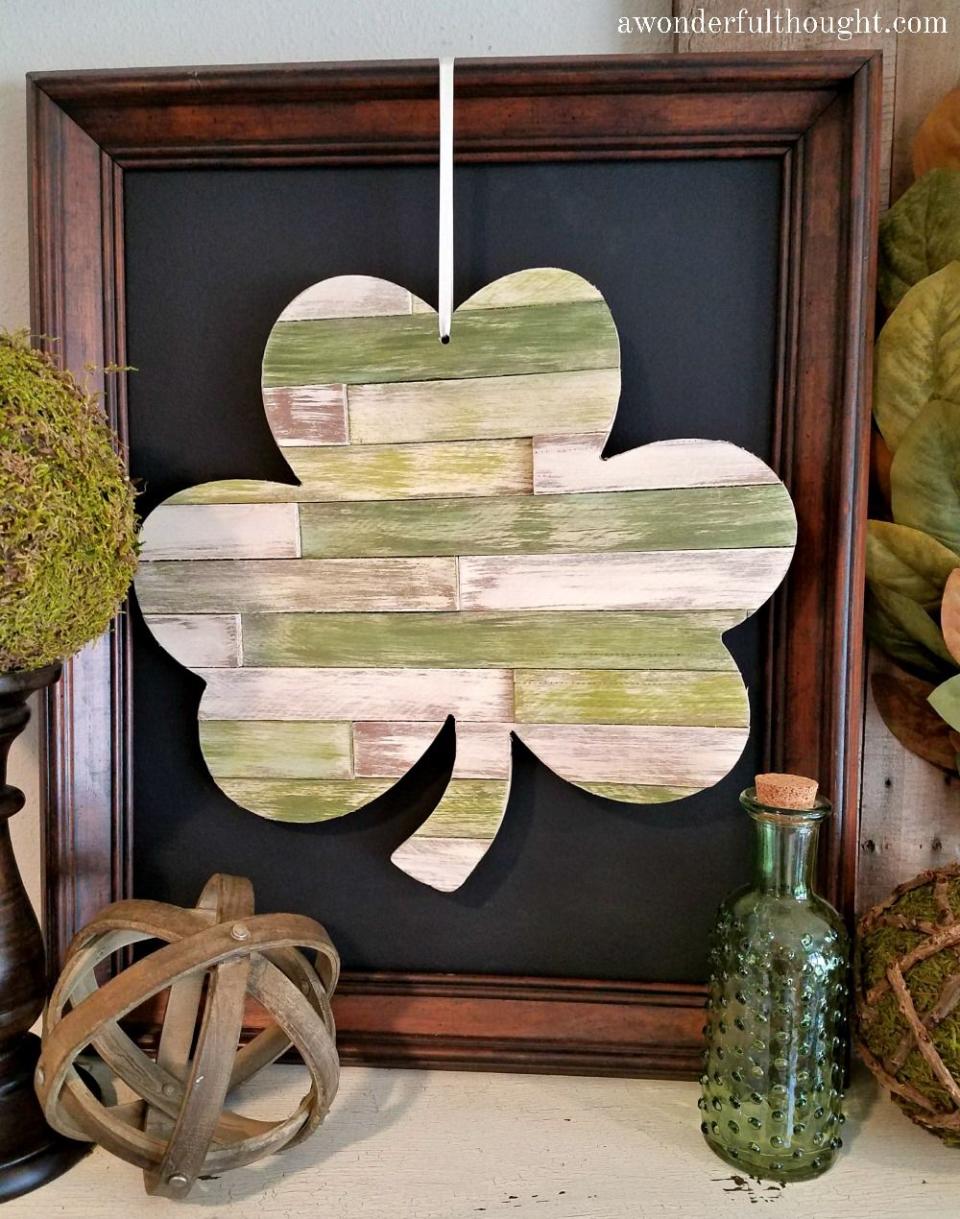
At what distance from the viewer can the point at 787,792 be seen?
533 mm

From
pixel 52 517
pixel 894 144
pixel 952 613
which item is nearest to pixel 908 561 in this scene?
pixel 952 613

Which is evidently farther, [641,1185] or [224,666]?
[224,666]

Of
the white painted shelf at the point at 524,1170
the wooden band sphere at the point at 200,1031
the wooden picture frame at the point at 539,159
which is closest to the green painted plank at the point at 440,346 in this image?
the wooden picture frame at the point at 539,159

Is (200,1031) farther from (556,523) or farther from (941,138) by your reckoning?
(941,138)

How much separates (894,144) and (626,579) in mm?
360

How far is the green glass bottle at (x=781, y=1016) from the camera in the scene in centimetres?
54

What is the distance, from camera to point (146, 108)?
62 centimetres

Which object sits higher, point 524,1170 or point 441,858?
point 441,858

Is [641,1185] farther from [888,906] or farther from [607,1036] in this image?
[888,906]

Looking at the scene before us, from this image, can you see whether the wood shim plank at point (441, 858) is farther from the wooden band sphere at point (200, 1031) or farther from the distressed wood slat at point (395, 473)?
the distressed wood slat at point (395, 473)

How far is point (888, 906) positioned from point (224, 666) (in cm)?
46

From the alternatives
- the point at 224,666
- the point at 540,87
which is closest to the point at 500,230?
the point at 540,87

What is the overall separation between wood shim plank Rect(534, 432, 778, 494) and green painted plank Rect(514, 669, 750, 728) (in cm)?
12

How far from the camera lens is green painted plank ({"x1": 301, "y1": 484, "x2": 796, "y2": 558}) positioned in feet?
1.93
